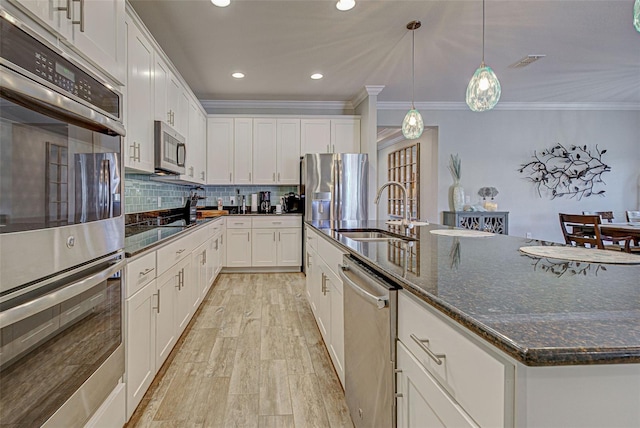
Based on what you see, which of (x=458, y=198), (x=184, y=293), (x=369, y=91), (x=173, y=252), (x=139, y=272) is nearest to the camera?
(x=139, y=272)

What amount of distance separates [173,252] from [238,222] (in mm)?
2757

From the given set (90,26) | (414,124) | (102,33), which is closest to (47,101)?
(90,26)

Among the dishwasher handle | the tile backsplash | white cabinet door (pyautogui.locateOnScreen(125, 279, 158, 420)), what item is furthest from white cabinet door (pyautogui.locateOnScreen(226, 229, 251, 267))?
the dishwasher handle

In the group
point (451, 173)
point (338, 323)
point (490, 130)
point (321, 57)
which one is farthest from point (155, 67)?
point (490, 130)

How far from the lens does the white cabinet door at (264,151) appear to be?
538cm

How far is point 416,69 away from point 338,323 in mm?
3427

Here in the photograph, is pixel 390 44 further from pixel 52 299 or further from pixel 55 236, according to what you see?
pixel 52 299

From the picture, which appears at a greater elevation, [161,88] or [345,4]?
[345,4]

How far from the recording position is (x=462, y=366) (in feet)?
2.38

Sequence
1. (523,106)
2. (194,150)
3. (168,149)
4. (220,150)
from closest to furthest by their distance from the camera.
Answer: (168,149) < (194,150) < (220,150) < (523,106)

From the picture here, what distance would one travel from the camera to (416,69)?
4.24 metres

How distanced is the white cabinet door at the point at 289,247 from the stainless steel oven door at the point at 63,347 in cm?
364

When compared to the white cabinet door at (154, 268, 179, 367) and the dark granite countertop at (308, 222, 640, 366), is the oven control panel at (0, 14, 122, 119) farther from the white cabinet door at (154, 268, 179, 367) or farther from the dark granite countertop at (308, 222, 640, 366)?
the dark granite countertop at (308, 222, 640, 366)

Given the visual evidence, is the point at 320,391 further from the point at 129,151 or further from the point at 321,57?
the point at 321,57
